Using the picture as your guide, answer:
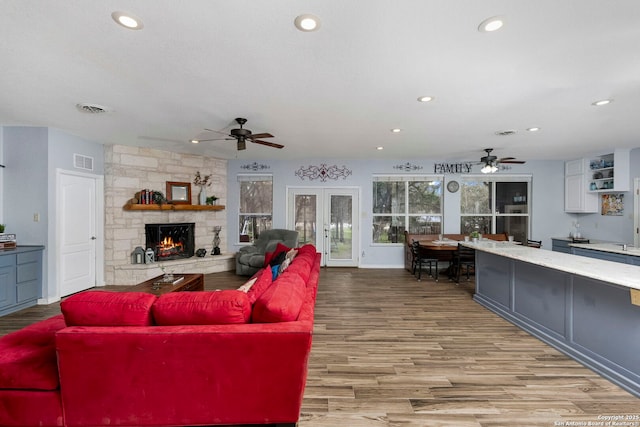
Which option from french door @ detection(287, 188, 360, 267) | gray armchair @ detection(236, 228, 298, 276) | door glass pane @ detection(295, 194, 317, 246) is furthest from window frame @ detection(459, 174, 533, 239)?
gray armchair @ detection(236, 228, 298, 276)

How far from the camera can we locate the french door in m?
6.91

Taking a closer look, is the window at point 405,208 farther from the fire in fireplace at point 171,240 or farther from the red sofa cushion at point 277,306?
the red sofa cushion at point 277,306

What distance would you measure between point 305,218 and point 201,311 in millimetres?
5307

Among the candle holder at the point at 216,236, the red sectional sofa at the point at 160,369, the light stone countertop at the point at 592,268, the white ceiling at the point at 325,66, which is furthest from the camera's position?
the candle holder at the point at 216,236

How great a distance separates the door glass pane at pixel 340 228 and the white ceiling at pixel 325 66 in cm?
277

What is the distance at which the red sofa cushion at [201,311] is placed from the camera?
5.57ft

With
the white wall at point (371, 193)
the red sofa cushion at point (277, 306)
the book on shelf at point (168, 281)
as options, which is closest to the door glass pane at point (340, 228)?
the white wall at point (371, 193)

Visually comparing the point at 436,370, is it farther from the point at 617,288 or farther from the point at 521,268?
the point at 521,268

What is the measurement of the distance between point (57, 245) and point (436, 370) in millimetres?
5379

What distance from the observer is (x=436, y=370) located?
246cm

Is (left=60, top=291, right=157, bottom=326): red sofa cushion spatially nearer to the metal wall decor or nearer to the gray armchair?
the gray armchair

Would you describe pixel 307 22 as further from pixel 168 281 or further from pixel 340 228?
pixel 340 228

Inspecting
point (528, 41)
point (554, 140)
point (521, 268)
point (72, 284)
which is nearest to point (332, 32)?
point (528, 41)

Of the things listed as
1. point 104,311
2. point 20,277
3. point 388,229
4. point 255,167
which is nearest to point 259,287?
point 104,311
